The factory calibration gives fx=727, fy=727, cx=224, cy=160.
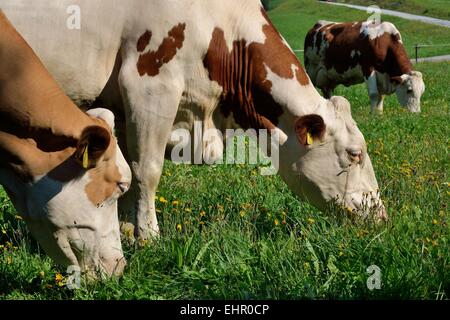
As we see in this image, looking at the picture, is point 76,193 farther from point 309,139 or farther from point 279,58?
point 279,58

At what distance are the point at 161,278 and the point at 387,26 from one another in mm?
13645

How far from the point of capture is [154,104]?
5.36 metres

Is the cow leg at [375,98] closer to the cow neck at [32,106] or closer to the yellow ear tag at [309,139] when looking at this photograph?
the yellow ear tag at [309,139]

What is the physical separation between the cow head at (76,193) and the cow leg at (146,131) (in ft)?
2.59

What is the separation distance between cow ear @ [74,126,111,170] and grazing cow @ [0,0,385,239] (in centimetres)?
122

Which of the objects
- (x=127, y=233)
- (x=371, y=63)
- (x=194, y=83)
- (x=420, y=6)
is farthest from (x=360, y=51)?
(x=420, y=6)

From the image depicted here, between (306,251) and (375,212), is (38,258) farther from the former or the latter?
(375,212)

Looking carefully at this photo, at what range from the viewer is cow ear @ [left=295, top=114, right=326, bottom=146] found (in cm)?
556

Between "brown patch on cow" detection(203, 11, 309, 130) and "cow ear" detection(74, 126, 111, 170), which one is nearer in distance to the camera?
"cow ear" detection(74, 126, 111, 170)

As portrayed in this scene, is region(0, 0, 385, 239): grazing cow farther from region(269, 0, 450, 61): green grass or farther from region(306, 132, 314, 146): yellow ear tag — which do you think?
region(269, 0, 450, 61): green grass

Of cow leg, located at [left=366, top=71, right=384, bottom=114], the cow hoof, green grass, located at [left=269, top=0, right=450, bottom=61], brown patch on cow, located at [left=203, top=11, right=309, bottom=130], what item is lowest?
the cow hoof

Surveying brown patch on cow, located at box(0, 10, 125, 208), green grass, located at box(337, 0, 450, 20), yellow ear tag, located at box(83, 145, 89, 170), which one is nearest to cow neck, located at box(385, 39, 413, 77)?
brown patch on cow, located at box(0, 10, 125, 208)

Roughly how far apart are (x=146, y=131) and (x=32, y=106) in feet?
4.48

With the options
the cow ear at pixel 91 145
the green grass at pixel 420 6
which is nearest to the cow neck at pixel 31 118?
the cow ear at pixel 91 145
